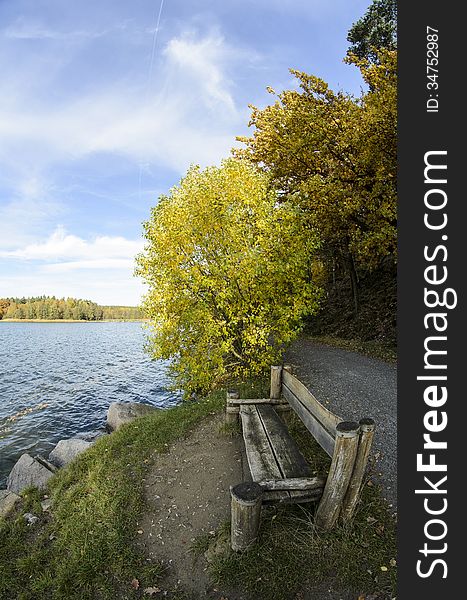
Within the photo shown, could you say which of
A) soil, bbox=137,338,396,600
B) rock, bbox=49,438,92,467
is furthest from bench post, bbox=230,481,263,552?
rock, bbox=49,438,92,467

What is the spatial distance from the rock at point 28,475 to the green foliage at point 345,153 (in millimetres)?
11892

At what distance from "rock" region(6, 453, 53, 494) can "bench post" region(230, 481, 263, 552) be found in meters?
6.14

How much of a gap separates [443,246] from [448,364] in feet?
3.36

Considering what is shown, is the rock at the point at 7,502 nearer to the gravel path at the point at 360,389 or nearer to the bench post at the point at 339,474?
the bench post at the point at 339,474

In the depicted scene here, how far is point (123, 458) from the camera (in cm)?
745

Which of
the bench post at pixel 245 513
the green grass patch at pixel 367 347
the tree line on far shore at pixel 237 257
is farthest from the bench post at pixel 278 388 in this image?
the green grass patch at pixel 367 347

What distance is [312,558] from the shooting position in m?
3.91

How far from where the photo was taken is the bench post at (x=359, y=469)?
3752 millimetres

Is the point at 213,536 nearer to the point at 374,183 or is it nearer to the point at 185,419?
the point at 185,419

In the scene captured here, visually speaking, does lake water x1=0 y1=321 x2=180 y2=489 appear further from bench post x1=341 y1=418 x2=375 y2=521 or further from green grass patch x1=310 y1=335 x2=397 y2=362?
bench post x1=341 y1=418 x2=375 y2=521

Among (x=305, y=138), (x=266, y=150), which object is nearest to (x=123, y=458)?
(x=305, y=138)

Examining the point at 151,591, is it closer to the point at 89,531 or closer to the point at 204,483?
the point at 89,531

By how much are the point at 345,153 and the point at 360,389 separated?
9.66 meters

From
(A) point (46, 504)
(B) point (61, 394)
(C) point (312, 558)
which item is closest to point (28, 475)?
(A) point (46, 504)
